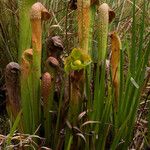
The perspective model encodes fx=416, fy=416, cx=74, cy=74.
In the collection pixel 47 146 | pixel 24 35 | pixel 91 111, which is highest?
pixel 24 35

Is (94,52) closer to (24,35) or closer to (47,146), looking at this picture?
(24,35)

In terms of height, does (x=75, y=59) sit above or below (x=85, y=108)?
above

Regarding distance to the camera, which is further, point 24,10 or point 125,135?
point 24,10

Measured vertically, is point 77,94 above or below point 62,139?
above

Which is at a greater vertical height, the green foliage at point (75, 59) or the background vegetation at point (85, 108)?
the green foliage at point (75, 59)

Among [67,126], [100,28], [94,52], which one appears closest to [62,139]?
[67,126]

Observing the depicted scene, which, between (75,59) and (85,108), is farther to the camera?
(85,108)

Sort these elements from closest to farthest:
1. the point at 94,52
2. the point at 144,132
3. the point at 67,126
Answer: the point at 67,126 < the point at 144,132 < the point at 94,52

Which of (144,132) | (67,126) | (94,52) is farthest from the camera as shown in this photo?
(94,52)

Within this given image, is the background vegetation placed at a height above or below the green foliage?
below
